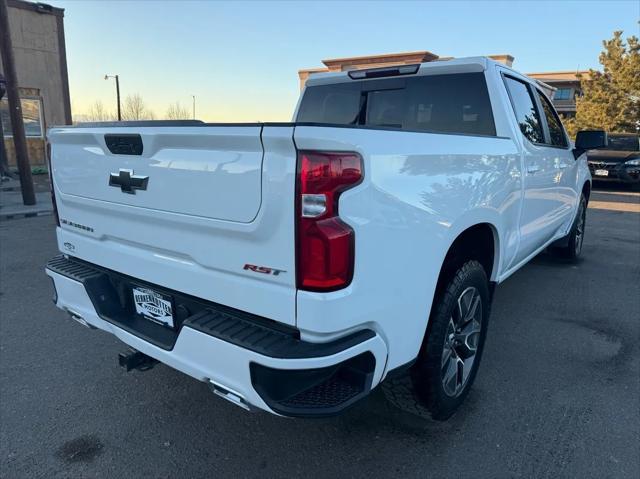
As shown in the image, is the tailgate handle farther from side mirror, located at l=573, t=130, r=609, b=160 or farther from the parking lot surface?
side mirror, located at l=573, t=130, r=609, b=160

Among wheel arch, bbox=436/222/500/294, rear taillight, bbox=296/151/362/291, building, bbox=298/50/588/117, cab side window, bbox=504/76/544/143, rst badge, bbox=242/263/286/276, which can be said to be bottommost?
wheel arch, bbox=436/222/500/294

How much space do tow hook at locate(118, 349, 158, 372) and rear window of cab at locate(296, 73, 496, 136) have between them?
6.39 ft

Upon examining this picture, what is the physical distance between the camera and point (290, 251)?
1765mm

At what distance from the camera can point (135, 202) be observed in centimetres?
228

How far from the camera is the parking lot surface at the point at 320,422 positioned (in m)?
2.40

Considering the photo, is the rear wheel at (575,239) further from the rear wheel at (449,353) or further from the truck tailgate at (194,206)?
the truck tailgate at (194,206)

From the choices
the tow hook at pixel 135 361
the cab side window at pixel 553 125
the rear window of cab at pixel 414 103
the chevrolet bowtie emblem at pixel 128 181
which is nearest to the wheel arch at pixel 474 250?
the rear window of cab at pixel 414 103

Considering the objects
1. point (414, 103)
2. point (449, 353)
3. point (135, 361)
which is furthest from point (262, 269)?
point (414, 103)

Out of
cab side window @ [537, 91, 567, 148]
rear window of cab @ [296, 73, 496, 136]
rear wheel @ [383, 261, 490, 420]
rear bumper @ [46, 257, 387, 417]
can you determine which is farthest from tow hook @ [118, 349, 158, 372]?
cab side window @ [537, 91, 567, 148]

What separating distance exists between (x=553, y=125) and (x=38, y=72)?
17006 millimetres

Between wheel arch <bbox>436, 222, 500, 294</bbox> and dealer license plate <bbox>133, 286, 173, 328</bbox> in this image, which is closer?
dealer license plate <bbox>133, 286, 173, 328</bbox>

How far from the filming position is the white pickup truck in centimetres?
175

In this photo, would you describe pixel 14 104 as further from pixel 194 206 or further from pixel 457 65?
pixel 194 206

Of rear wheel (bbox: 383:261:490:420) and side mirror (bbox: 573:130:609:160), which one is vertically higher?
side mirror (bbox: 573:130:609:160)
